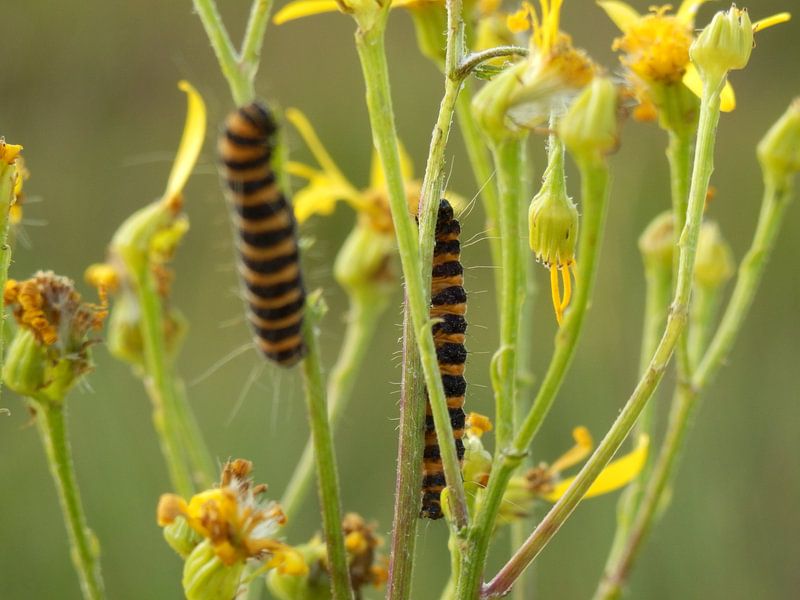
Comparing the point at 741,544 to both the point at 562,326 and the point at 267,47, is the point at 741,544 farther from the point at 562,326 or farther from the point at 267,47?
the point at 267,47

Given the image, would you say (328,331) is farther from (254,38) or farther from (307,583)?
(254,38)

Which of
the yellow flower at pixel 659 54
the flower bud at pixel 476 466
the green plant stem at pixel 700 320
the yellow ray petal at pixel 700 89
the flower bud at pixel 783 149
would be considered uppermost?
the yellow flower at pixel 659 54

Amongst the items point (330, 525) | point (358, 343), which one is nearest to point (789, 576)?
point (358, 343)

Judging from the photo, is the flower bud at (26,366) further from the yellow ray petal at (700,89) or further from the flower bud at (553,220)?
the yellow ray petal at (700,89)

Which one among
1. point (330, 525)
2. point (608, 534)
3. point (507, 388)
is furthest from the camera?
point (608, 534)

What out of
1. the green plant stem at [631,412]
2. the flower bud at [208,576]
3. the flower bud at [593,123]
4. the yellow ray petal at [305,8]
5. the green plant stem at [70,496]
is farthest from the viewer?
the yellow ray petal at [305,8]

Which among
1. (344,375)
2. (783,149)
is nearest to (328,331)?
(344,375)

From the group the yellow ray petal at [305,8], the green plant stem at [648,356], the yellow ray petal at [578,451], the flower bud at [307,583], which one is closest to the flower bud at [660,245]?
the green plant stem at [648,356]
